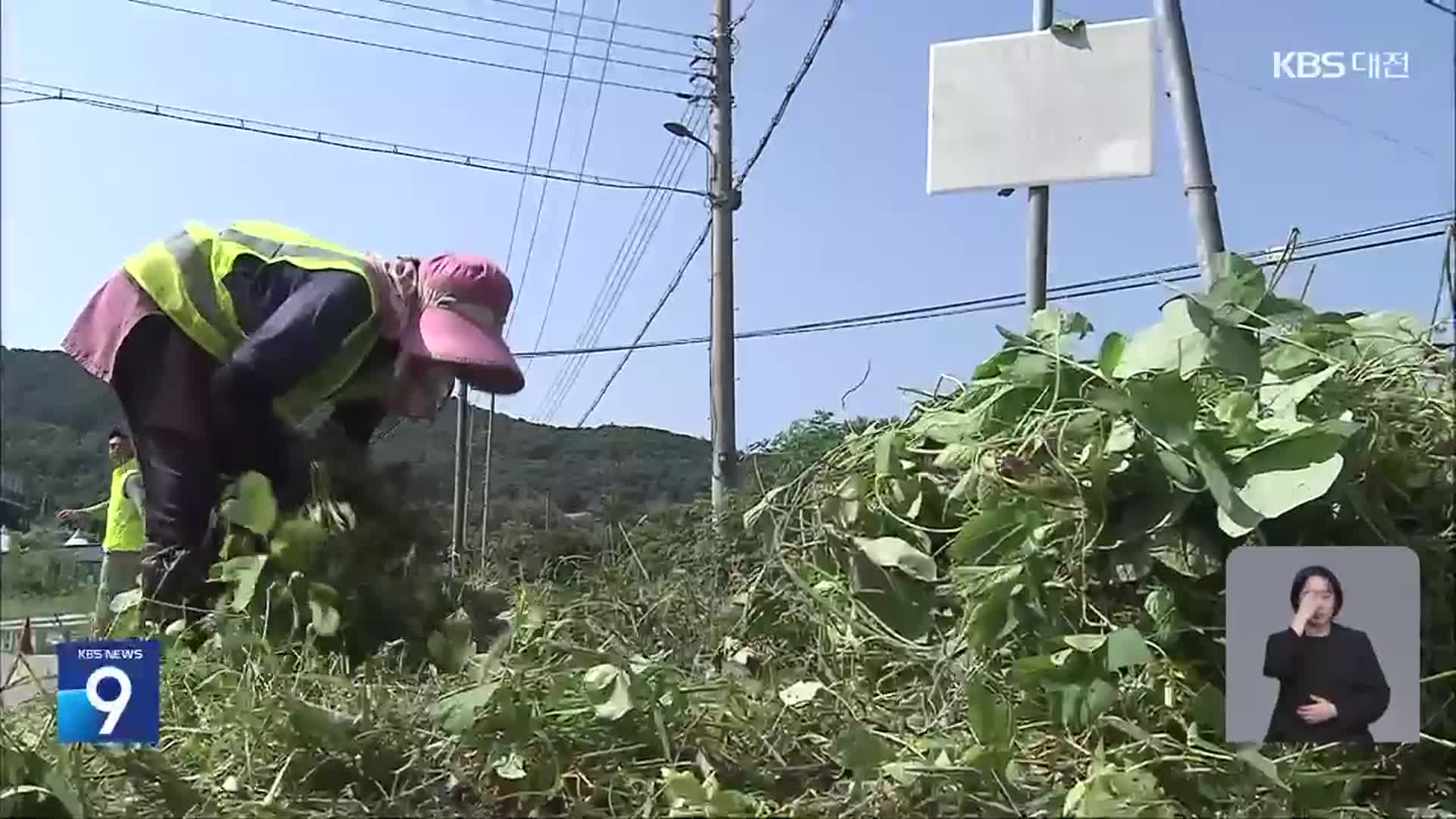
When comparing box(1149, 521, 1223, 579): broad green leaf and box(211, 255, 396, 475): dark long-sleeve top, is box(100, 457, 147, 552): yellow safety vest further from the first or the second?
box(1149, 521, 1223, 579): broad green leaf

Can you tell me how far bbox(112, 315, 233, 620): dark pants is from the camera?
3.19 feet

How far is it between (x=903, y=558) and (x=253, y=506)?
20.6 inches

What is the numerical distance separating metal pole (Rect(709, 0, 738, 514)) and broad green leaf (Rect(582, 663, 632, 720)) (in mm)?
308

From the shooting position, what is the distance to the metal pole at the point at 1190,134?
3.59 ft

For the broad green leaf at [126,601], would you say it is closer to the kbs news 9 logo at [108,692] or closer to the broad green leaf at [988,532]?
the kbs news 9 logo at [108,692]

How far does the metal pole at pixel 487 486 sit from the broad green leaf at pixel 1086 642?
499mm

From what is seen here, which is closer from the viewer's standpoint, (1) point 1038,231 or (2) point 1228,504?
(2) point 1228,504

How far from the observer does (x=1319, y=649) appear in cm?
82

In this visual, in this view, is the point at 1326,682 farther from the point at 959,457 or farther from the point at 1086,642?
the point at 959,457

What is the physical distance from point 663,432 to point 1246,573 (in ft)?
1.66

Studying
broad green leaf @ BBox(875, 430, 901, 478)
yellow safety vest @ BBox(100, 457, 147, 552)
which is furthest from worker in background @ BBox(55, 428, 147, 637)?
broad green leaf @ BBox(875, 430, 901, 478)

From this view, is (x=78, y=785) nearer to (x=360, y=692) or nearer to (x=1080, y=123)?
(x=360, y=692)

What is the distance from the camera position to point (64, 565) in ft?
2.97

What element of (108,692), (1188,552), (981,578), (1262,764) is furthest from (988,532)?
(108,692)
